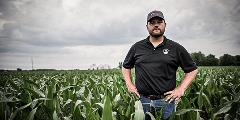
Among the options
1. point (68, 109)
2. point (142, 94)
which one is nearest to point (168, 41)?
point (142, 94)

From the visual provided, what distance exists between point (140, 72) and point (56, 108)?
3.90 ft

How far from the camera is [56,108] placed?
13.1 feet

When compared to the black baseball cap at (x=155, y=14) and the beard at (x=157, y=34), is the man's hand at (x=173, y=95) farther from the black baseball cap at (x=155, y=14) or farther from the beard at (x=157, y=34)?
the black baseball cap at (x=155, y=14)

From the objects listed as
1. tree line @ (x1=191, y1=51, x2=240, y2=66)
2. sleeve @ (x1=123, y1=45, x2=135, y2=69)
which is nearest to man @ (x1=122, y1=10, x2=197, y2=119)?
sleeve @ (x1=123, y1=45, x2=135, y2=69)

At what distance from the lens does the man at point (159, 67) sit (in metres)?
3.72

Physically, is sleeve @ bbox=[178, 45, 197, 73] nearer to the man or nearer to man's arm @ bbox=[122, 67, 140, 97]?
the man

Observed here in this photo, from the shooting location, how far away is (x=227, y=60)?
340 feet

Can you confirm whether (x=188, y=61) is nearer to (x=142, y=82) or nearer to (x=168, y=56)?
(x=168, y=56)

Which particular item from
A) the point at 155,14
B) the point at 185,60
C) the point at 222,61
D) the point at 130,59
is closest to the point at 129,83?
the point at 130,59

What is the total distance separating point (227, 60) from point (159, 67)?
348 ft

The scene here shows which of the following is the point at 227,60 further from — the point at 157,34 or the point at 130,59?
the point at 157,34

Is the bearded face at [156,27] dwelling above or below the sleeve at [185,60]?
above

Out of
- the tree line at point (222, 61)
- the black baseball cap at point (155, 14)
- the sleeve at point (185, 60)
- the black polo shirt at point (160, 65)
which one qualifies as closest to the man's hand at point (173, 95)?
the black polo shirt at point (160, 65)

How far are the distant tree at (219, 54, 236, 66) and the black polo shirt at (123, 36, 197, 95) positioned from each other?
101633mm
